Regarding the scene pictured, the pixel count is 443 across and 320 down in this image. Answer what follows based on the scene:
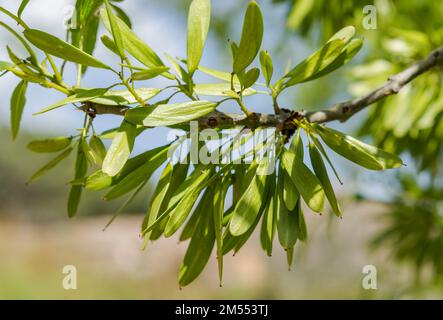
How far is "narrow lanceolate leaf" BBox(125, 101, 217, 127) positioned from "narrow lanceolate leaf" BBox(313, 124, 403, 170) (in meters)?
0.11

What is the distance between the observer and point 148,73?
454 mm

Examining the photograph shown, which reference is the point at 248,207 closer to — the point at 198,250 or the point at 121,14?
the point at 198,250

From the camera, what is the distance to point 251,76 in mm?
486

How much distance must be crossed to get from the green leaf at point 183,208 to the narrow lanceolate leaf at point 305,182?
0.08 meters

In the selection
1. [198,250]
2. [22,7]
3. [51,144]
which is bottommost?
[198,250]

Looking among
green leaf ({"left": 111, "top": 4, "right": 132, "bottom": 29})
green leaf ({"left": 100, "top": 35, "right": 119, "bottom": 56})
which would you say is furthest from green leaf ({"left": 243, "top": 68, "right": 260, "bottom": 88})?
green leaf ({"left": 111, "top": 4, "right": 132, "bottom": 29})

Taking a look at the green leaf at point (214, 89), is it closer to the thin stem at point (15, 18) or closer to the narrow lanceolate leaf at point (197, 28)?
the narrow lanceolate leaf at point (197, 28)

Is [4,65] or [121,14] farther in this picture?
[121,14]

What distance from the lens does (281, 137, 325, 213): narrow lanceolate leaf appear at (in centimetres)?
46

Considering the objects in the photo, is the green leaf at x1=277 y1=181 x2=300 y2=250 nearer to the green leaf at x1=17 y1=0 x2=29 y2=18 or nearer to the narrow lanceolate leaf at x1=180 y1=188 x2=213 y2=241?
the narrow lanceolate leaf at x1=180 y1=188 x2=213 y2=241

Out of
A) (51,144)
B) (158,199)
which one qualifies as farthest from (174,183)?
(51,144)

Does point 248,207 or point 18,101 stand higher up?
point 18,101

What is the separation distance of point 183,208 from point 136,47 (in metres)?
0.14
